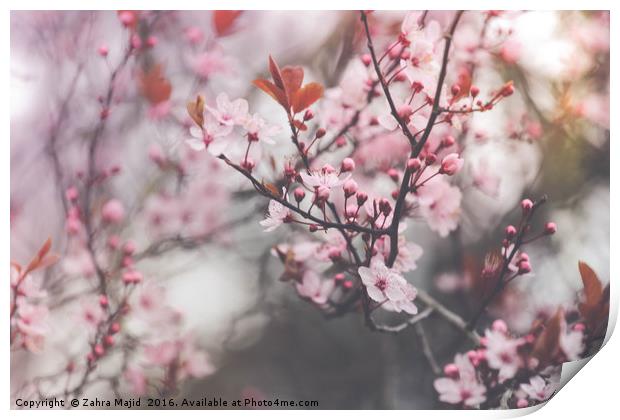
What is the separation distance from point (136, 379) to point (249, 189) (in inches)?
12.9

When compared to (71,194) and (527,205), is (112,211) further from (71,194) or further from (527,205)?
(527,205)

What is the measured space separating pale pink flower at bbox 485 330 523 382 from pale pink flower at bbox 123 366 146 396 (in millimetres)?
518

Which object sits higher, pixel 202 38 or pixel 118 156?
pixel 202 38

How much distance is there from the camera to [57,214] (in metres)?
0.91

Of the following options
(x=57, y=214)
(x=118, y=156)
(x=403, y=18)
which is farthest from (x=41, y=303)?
(x=403, y=18)

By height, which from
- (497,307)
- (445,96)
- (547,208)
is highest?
(445,96)

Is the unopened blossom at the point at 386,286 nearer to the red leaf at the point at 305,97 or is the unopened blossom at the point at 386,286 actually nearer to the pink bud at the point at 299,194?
the pink bud at the point at 299,194

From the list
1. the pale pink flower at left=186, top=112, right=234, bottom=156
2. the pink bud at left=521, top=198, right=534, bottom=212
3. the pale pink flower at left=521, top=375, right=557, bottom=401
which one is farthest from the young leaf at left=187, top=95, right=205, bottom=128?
the pale pink flower at left=521, top=375, right=557, bottom=401

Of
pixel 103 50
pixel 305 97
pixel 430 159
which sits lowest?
pixel 430 159

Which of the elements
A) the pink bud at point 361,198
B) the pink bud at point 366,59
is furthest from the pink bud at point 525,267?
the pink bud at point 366,59

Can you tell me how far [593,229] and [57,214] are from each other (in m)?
0.80

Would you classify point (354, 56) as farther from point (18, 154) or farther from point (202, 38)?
point (18, 154)

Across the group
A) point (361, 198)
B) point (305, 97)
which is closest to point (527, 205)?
point (361, 198)

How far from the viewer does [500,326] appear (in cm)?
94
